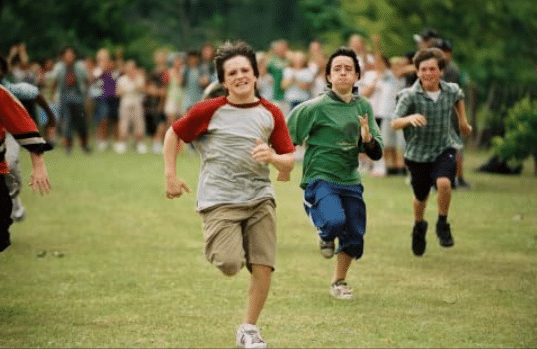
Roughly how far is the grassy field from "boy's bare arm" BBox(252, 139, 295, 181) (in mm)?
1041

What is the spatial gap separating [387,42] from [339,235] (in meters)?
14.9

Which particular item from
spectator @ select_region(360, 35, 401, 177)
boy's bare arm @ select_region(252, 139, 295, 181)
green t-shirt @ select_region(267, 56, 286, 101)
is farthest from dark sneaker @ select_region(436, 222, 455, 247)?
green t-shirt @ select_region(267, 56, 286, 101)

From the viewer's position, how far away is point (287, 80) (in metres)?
23.2

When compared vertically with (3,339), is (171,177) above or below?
above

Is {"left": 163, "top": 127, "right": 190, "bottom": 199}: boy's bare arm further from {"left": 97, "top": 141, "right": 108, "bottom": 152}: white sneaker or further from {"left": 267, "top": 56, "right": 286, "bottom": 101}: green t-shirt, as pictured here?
{"left": 97, "top": 141, "right": 108, "bottom": 152}: white sneaker

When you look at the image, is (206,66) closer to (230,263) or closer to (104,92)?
(104,92)

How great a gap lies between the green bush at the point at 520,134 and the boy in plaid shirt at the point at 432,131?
4424mm

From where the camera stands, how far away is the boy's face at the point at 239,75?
24.2ft

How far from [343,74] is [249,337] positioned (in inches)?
98.5

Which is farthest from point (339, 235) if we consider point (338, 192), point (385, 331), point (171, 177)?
point (171, 177)

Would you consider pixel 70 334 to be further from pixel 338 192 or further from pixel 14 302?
pixel 338 192

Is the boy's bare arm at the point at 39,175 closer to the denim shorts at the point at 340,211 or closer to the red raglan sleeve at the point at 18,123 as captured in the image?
the red raglan sleeve at the point at 18,123

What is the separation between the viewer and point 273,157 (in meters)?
7.27

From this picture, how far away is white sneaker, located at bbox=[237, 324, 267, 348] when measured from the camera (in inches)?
285
